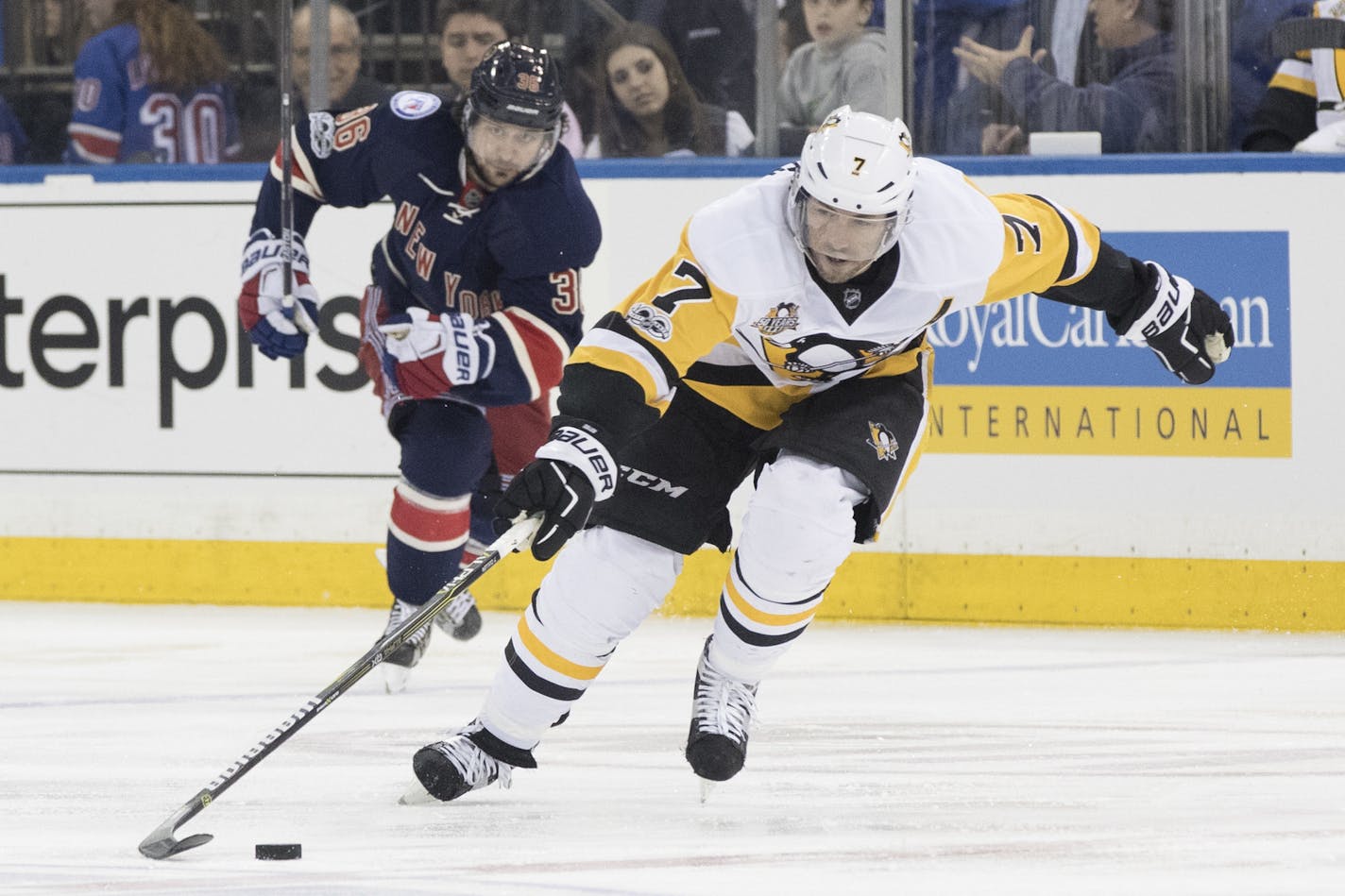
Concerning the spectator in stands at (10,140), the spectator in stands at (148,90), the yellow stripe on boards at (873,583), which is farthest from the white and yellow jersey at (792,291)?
the spectator in stands at (10,140)

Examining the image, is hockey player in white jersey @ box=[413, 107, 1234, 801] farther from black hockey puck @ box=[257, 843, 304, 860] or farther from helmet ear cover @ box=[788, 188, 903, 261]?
black hockey puck @ box=[257, 843, 304, 860]

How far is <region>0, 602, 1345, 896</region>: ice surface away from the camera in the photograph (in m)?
2.50

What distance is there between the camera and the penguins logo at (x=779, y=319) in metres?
2.75

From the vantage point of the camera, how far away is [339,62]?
523 centimetres

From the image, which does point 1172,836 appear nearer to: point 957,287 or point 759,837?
point 759,837

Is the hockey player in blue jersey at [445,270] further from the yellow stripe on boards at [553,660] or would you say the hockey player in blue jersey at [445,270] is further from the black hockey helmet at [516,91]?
the yellow stripe on boards at [553,660]

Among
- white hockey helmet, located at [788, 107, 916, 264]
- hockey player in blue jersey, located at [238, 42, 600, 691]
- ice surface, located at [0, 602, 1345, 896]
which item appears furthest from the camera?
hockey player in blue jersey, located at [238, 42, 600, 691]

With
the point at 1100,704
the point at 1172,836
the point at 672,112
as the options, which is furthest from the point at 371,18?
the point at 1172,836

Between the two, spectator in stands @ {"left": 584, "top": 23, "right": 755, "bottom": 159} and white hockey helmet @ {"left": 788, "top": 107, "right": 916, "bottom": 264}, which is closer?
white hockey helmet @ {"left": 788, "top": 107, "right": 916, "bottom": 264}

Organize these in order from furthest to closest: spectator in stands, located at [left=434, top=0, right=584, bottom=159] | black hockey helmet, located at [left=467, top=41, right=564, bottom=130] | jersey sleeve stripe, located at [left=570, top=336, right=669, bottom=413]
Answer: spectator in stands, located at [left=434, top=0, right=584, bottom=159] → black hockey helmet, located at [left=467, top=41, right=564, bottom=130] → jersey sleeve stripe, located at [left=570, top=336, right=669, bottom=413]

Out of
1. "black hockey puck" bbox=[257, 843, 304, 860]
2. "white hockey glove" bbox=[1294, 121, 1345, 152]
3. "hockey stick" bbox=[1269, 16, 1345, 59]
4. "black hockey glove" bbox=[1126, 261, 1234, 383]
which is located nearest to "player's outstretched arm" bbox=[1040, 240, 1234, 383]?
"black hockey glove" bbox=[1126, 261, 1234, 383]

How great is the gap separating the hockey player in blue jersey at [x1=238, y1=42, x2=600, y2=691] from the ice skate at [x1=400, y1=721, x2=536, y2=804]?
935mm

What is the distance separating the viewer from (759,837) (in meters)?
2.69

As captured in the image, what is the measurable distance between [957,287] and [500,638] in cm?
224
